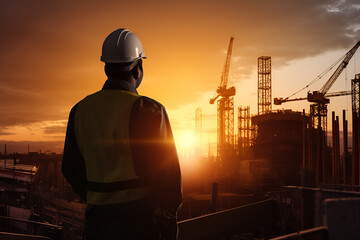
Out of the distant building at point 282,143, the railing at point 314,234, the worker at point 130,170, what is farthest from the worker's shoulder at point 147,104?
the distant building at point 282,143

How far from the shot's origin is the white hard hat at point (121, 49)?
2.08m

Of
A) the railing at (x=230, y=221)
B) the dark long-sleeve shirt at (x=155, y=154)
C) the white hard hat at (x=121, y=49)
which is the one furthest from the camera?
the railing at (x=230, y=221)

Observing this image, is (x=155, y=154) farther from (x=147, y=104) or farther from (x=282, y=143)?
(x=282, y=143)

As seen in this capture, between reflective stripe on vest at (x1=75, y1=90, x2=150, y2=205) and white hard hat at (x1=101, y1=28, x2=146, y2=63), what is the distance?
268mm

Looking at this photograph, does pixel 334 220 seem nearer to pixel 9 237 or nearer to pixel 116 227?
pixel 116 227

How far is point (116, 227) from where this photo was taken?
5.84 feet

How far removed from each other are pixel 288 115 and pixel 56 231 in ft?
175

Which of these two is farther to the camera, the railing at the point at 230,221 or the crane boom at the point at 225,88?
the crane boom at the point at 225,88

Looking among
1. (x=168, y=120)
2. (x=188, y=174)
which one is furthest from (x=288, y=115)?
(x=168, y=120)

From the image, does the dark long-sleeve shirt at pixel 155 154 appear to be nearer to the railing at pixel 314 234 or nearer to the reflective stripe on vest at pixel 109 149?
the reflective stripe on vest at pixel 109 149

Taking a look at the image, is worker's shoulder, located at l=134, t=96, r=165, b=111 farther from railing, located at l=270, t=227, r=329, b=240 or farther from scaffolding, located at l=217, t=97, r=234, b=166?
scaffolding, located at l=217, t=97, r=234, b=166

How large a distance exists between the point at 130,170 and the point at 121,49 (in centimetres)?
86

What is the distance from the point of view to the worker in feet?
5.78

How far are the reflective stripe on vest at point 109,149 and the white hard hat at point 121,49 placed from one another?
10.5 inches
